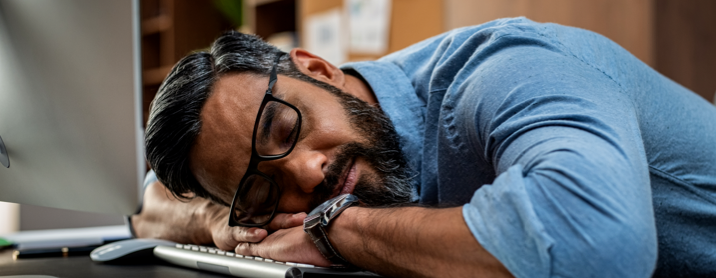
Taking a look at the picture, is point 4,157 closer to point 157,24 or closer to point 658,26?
point 658,26

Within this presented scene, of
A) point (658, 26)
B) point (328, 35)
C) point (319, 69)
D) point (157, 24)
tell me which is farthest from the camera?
point (157, 24)

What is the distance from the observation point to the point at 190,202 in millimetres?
1319

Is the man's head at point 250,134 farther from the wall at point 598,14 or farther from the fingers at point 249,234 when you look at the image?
the wall at point 598,14

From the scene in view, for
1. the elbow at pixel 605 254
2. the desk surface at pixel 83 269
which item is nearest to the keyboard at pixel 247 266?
the desk surface at pixel 83 269

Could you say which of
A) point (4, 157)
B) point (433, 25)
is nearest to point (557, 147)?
point (4, 157)

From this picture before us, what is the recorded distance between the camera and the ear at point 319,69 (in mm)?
1146

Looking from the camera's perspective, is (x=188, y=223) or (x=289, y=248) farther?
(x=188, y=223)

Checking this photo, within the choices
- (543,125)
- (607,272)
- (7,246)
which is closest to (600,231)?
(607,272)

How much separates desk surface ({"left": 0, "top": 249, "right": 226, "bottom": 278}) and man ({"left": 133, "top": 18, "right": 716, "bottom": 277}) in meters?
0.14

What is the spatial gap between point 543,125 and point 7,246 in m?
1.17

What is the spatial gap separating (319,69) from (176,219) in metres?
0.48

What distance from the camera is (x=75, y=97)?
81 cm

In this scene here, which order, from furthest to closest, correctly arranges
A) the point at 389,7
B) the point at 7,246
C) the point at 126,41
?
the point at 389,7
the point at 7,246
the point at 126,41

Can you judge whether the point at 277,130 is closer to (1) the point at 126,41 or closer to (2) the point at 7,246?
(1) the point at 126,41
